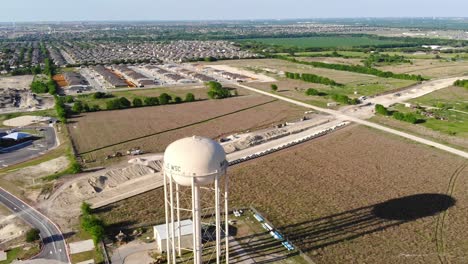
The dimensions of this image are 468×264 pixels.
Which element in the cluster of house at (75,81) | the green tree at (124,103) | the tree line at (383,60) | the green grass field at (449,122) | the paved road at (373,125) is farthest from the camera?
the tree line at (383,60)

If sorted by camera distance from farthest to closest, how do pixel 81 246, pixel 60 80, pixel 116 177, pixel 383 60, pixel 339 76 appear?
pixel 383 60
pixel 339 76
pixel 60 80
pixel 116 177
pixel 81 246

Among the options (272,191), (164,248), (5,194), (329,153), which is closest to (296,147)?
(329,153)

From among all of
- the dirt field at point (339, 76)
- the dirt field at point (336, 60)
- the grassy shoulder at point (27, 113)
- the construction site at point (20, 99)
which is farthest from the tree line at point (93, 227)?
the dirt field at point (336, 60)

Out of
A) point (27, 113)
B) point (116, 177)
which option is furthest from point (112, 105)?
point (116, 177)

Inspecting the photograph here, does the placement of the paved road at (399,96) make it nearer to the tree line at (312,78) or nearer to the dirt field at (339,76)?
the dirt field at (339,76)

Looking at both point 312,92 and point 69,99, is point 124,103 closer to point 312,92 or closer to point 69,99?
point 69,99

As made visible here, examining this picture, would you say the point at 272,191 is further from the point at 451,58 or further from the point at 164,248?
the point at 451,58
